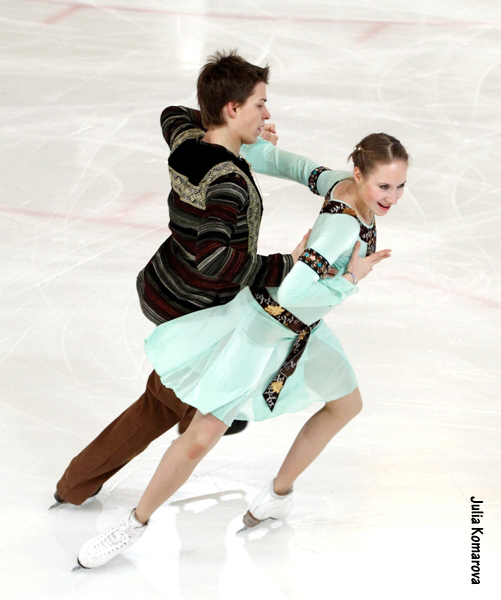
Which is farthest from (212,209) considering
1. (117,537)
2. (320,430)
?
(117,537)

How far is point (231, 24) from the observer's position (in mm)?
6742

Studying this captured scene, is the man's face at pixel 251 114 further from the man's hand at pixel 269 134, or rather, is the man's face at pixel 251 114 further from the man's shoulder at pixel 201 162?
the man's hand at pixel 269 134

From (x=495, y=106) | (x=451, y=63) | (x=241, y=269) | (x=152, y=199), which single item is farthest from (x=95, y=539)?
(x=451, y=63)

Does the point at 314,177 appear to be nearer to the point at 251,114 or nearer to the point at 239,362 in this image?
the point at 251,114

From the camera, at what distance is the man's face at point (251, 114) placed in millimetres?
2182

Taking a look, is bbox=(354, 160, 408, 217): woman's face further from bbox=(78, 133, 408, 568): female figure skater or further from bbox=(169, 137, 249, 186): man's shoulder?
bbox=(169, 137, 249, 186): man's shoulder

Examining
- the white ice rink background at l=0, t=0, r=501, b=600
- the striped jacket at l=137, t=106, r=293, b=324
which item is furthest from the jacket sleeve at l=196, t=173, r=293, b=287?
the white ice rink background at l=0, t=0, r=501, b=600

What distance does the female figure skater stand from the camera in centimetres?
215

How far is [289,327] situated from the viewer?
2.29 m

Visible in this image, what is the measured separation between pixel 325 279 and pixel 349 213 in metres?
0.18

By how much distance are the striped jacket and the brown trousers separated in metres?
0.26

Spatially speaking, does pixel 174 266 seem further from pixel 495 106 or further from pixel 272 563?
pixel 495 106

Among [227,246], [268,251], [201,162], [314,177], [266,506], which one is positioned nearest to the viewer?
[227,246]

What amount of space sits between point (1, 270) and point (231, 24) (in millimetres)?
3650
